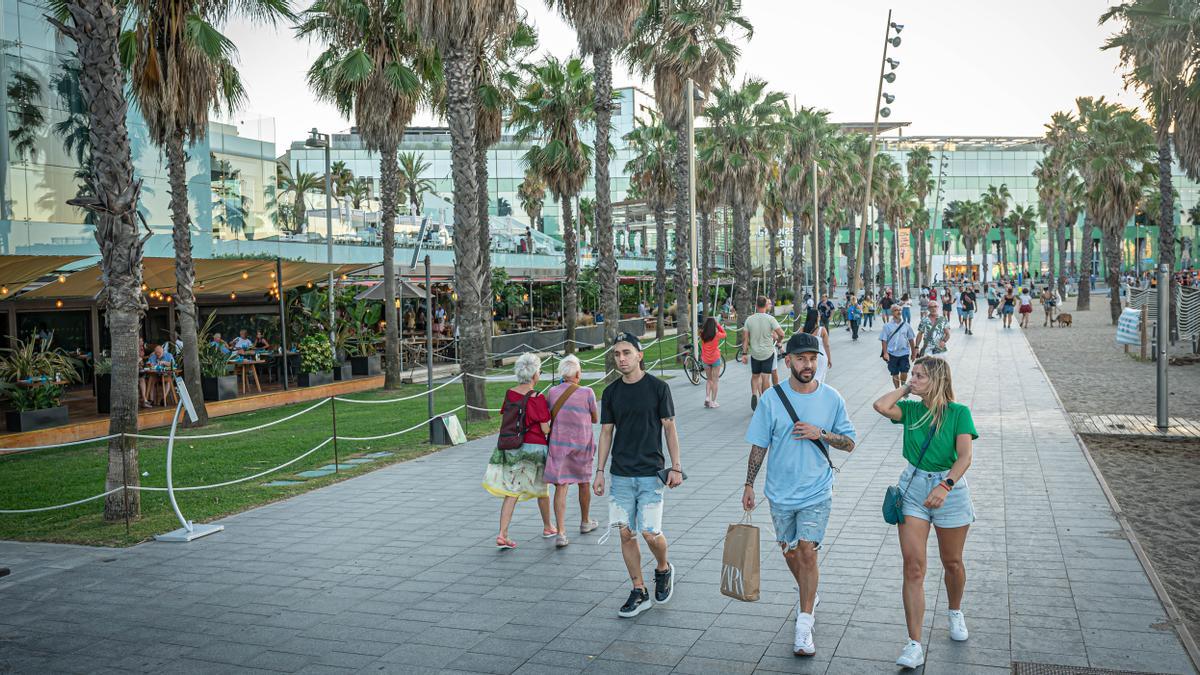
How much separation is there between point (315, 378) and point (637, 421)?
17850mm

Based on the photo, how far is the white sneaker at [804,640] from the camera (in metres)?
5.16

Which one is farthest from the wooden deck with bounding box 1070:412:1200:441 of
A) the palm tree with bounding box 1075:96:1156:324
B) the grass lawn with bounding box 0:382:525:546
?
the palm tree with bounding box 1075:96:1156:324

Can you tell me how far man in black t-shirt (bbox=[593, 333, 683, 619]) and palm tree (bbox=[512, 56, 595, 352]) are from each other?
21772 mm

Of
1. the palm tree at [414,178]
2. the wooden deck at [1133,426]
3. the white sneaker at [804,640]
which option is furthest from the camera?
the palm tree at [414,178]

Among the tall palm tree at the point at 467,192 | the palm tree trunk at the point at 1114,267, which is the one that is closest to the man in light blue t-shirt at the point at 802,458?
the tall palm tree at the point at 467,192

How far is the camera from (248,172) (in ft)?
95.5

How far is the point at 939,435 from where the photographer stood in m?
5.11

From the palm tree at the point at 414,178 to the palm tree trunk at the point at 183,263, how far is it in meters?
55.0

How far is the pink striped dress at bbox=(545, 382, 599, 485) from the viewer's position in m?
7.30

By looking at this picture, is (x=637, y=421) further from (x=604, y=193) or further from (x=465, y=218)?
(x=604, y=193)

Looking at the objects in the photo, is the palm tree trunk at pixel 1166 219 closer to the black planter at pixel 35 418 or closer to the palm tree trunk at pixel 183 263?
the palm tree trunk at pixel 183 263

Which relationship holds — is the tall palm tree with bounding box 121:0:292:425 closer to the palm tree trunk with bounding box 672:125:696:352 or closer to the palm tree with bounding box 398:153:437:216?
the palm tree trunk with bounding box 672:125:696:352

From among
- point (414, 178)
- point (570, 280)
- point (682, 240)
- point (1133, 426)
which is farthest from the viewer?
point (414, 178)

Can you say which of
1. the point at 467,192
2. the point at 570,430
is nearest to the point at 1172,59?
the point at 467,192
